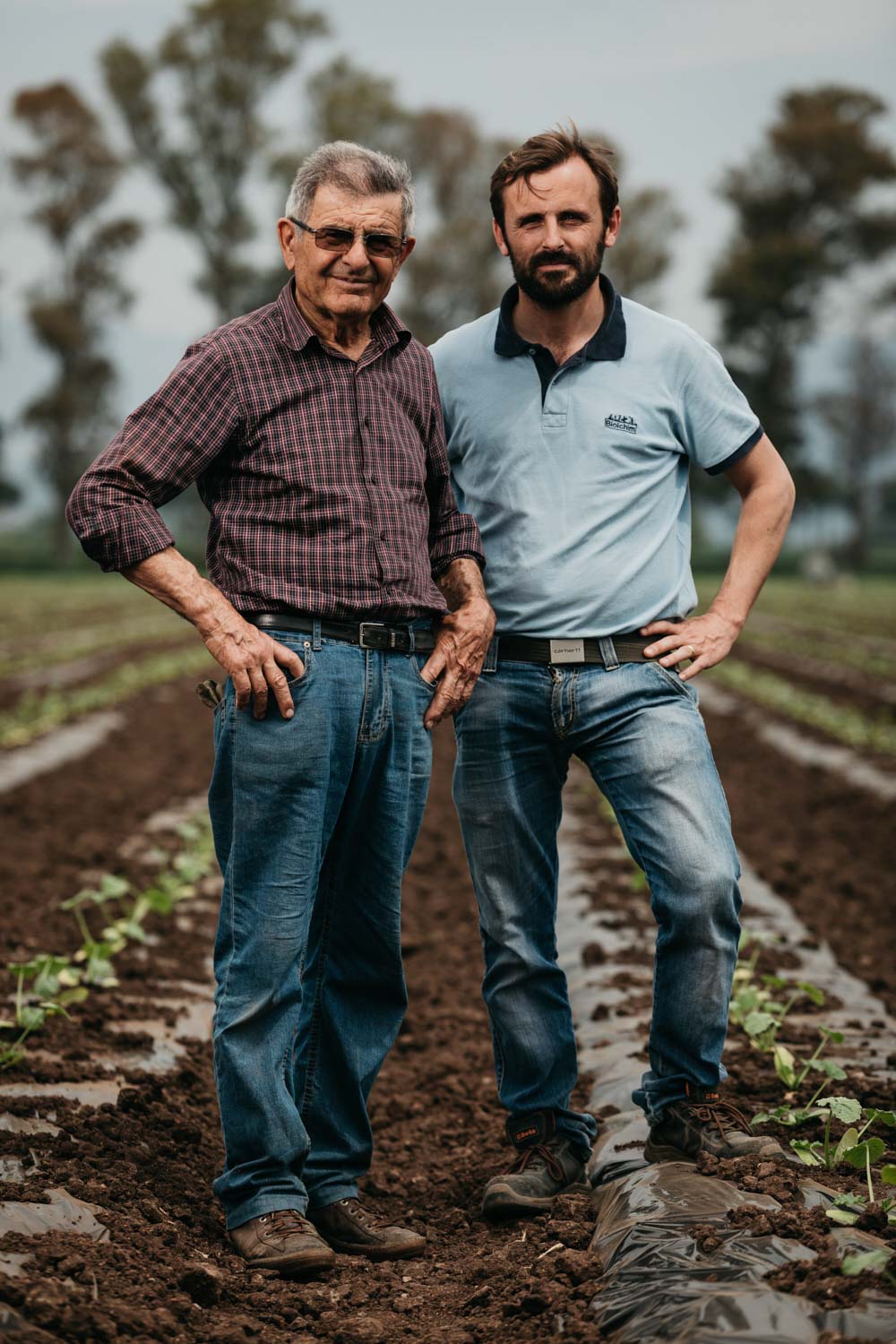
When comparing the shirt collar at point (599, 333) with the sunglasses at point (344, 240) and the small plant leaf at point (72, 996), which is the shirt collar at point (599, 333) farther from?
the small plant leaf at point (72, 996)

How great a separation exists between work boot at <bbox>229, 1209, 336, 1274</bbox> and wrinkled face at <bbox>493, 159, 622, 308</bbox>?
1900 mm

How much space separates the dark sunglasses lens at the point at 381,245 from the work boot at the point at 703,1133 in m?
1.78

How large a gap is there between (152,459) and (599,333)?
3.39 feet

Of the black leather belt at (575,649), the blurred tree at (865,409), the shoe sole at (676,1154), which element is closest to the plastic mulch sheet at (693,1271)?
the shoe sole at (676,1154)

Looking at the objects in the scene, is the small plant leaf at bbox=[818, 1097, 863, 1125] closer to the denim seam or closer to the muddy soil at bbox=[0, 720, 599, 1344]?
the muddy soil at bbox=[0, 720, 599, 1344]

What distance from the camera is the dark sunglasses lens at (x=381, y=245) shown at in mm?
2756

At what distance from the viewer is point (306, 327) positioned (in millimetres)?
2764

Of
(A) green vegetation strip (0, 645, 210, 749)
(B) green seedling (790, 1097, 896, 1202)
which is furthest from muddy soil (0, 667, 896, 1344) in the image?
(A) green vegetation strip (0, 645, 210, 749)

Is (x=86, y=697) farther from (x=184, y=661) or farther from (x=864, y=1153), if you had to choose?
(x=864, y=1153)

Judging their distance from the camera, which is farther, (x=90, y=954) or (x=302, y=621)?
(x=90, y=954)

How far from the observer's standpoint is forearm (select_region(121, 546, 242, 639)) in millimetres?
2600

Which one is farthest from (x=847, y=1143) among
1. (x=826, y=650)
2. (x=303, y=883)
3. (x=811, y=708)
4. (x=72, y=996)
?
(x=826, y=650)

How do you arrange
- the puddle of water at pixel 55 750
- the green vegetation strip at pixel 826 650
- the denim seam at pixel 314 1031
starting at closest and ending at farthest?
the denim seam at pixel 314 1031
the puddle of water at pixel 55 750
the green vegetation strip at pixel 826 650

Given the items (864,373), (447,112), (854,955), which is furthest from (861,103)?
(854,955)
